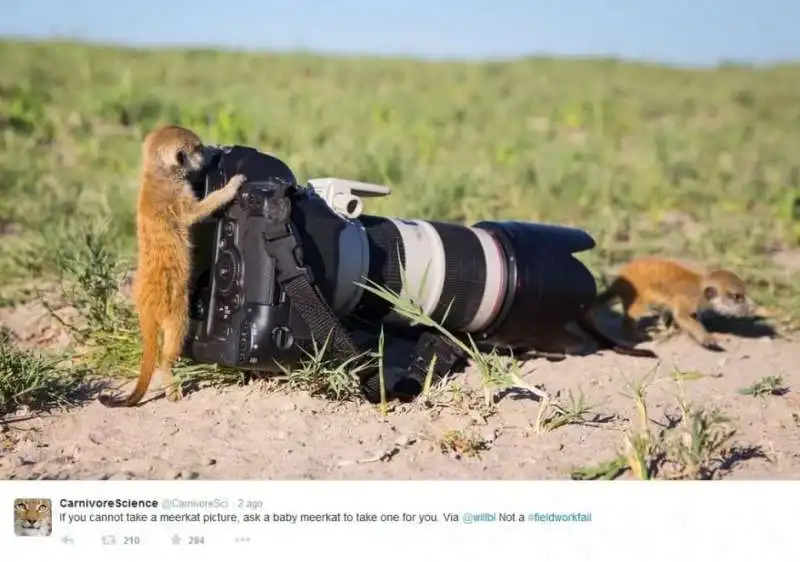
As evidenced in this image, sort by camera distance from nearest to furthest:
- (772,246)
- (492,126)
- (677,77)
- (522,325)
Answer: (522,325) → (772,246) → (492,126) → (677,77)

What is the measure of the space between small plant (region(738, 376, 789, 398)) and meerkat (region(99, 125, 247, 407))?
1357 mm

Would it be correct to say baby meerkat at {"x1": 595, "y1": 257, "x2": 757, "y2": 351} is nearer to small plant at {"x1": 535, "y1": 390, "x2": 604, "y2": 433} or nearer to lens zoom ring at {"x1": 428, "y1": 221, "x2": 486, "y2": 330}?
lens zoom ring at {"x1": 428, "y1": 221, "x2": 486, "y2": 330}

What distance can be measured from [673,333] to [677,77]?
5111 millimetres

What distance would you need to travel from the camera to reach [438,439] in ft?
7.22

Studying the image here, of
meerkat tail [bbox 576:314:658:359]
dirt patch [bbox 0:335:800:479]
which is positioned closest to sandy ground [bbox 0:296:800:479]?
dirt patch [bbox 0:335:800:479]

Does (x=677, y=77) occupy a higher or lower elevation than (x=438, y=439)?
higher

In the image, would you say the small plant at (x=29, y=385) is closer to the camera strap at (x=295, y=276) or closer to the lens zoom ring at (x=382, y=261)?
the camera strap at (x=295, y=276)

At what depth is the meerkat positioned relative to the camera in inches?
92.0

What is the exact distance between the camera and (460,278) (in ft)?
8.36
